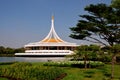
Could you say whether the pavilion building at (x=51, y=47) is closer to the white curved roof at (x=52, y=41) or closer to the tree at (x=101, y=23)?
the white curved roof at (x=52, y=41)

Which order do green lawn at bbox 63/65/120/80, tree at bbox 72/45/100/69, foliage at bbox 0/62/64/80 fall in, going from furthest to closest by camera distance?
tree at bbox 72/45/100/69 → green lawn at bbox 63/65/120/80 → foliage at bbox 0/62/64/80

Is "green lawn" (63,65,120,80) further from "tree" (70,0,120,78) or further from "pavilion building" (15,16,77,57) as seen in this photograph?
"pavilion building" (15,16,77,57)

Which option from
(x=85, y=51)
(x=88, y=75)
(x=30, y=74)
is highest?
(x=85, y=51)

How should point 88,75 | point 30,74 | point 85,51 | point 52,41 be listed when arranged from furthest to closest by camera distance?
point 52,41 < point 85,51 < point 88,75 < point 30,74

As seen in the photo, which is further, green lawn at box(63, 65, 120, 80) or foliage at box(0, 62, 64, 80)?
green lawn at box(63, 65, 120, 80)

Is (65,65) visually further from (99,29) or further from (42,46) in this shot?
(42,46)

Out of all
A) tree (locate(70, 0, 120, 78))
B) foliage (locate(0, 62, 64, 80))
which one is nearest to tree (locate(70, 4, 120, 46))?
tree (locate(70, 0, 120, 78))

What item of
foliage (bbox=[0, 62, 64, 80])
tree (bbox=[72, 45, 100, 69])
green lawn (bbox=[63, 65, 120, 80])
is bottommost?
green lawn (bbox=[63, 65, 120, 80])

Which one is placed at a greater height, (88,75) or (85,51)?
(85,51)

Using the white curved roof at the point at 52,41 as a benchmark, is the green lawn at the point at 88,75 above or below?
below

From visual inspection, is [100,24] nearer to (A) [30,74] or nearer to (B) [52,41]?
(A) [30,74]

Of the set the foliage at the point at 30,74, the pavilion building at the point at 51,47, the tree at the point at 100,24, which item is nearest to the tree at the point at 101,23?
the tree at the point at 100,24

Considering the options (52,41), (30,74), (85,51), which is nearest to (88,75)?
(30,74)

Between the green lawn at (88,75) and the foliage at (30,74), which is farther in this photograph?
A: the green lawn at (88,75)
